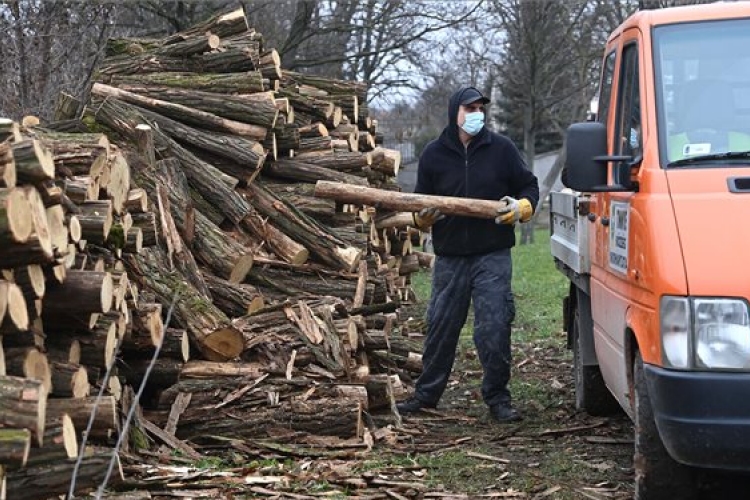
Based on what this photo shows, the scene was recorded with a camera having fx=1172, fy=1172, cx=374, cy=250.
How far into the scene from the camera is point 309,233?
1035 cm

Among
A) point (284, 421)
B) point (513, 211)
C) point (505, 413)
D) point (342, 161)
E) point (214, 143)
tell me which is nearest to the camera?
point (284, 421)

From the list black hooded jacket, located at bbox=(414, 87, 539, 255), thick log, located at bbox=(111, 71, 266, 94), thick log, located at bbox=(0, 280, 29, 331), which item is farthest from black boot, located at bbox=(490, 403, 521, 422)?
thick log, located at bbox=(111, 71, 266, 94)

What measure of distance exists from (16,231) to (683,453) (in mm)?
3045

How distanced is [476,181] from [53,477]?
14.1 feet

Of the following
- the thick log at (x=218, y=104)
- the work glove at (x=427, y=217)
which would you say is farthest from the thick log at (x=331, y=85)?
the work glove at (x=427, y=217)

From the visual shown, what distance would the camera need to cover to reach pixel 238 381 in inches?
305

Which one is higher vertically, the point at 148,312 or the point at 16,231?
the point at 16,231

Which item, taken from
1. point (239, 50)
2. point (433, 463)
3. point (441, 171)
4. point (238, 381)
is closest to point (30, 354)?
point (238, 381)

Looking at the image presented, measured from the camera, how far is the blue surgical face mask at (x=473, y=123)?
8664 millimetres

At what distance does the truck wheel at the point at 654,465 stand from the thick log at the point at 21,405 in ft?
8.90

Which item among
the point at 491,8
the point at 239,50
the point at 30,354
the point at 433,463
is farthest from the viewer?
the point at 491,8

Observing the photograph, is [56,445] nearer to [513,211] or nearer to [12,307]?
[12,307]

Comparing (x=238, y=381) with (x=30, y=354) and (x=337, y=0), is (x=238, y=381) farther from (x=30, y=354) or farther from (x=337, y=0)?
(x=337, y=0)

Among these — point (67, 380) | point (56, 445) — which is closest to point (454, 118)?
point (67, 380)
